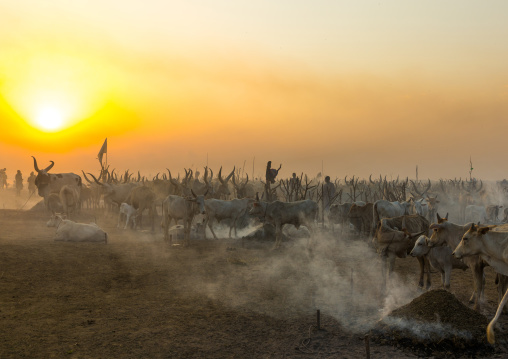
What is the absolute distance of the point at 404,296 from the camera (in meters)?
9.01

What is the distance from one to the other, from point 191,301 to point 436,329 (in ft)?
A: 16.2

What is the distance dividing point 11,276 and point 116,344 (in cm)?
540

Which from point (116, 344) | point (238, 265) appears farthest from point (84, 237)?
point (116, 344)

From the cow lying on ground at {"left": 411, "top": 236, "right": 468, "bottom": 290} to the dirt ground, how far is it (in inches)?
30.5

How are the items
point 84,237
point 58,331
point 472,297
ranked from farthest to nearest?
point 84,237 < point 472,297 < point 58,331

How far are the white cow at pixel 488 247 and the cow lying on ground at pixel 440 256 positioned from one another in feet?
5.27

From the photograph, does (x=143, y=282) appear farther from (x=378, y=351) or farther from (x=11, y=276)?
(x=378, y=351)

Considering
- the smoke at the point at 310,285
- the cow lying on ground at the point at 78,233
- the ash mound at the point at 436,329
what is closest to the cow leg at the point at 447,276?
the smoke at the point at 310,285

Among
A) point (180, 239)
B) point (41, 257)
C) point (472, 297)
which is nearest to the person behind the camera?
point (472, 297)

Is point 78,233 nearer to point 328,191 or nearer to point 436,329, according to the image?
point 436,329

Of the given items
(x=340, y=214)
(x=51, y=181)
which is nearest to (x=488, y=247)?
(x=340, y=214)

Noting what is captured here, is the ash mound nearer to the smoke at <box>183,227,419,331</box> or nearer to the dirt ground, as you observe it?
the dirt ground

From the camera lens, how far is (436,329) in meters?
6.41

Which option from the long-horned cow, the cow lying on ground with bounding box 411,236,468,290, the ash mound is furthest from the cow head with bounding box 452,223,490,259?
the long-horned cow
